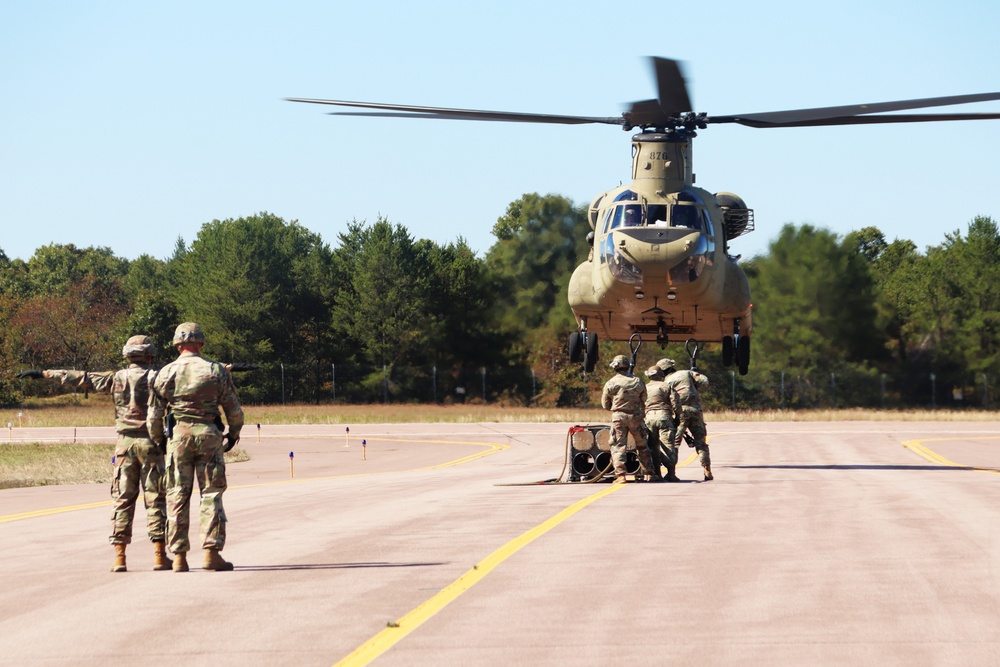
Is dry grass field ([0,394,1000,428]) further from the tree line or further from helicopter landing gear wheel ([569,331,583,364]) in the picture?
helicopter landing gear wheel ([569,331,583,364])

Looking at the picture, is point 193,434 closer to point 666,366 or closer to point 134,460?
point 134,460

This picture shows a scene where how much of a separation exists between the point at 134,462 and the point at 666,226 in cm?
1619

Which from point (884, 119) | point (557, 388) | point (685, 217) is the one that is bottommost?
point (557, 388)

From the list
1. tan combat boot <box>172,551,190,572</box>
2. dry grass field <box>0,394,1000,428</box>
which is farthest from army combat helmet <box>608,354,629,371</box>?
dry grass field <box>0,394,1000,428</box>

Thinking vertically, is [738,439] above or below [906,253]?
below

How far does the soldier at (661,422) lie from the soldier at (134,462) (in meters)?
10.8

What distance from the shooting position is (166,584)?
9758 mm

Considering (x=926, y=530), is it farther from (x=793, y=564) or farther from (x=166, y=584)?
(x=166, y=584)

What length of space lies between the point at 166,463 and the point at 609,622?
4495 mm

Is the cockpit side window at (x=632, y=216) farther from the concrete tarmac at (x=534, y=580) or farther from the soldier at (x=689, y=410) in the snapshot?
the concrete tarmac at (x=534, y=580)

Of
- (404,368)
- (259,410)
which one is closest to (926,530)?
(259,410)

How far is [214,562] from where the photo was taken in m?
10.3

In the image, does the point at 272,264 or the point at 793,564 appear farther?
the point at 272,264

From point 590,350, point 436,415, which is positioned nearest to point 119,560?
point 590,350
